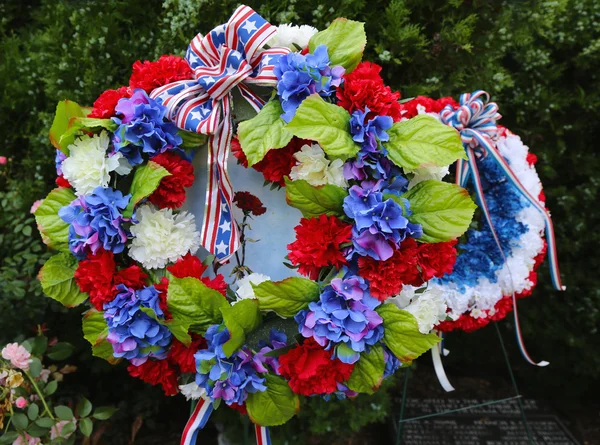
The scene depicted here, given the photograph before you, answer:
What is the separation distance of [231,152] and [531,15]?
65.2 inches

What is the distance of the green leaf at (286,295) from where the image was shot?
3.94 ft

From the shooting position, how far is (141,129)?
132 centimetres

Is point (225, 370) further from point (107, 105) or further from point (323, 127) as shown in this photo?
point (107, 105)

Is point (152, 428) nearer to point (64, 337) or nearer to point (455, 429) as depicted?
point (64, 337)

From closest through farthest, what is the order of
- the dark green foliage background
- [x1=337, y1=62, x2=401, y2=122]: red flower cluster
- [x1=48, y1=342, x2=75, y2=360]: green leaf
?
[x1=337, y1=62, x2=401, y2=122]: red flower cluster
[x1=48, y1=342, x2=75, y2=360]: green leaf
the dark green foliage background

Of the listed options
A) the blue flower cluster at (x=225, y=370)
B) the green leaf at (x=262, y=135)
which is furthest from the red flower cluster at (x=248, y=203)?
the blue flower cluster at (x=225, y=370)

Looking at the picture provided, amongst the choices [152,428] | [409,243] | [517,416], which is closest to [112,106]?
[409,243]

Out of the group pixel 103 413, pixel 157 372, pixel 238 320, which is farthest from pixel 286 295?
pixel 103 413

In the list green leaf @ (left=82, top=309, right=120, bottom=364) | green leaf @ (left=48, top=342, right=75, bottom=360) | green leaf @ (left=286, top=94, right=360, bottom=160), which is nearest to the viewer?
green leaf @ (left=286, top=94, right=360, bottom=160)

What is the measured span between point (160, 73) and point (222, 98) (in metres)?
0.24

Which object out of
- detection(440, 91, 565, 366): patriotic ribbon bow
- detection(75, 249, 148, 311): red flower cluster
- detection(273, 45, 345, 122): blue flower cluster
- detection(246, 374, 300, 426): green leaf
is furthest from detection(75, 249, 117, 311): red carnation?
detection(440, 91, 565, 366): patriotic ribbon bow

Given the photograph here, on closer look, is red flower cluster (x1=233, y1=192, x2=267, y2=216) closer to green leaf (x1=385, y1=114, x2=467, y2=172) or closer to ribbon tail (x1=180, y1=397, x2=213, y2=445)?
green leaf (x1=385, y1=114, x2=467, y2=172)

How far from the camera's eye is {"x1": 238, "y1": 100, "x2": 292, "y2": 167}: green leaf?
1215 millimetres

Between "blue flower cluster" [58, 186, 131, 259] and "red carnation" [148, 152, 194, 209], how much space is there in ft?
0.27
